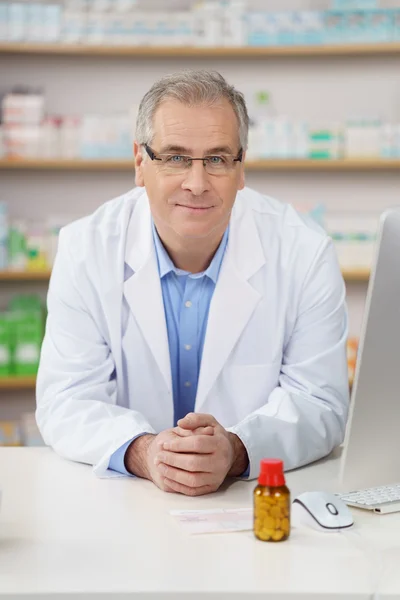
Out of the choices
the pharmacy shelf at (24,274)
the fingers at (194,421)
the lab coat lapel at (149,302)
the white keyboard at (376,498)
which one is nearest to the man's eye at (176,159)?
the lab coat lapel at (149,302)

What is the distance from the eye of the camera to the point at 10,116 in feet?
14.7

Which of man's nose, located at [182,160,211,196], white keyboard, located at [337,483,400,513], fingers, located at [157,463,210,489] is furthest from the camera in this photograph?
man's nose, located at [182,160,211,196]

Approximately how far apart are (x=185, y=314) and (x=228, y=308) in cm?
12

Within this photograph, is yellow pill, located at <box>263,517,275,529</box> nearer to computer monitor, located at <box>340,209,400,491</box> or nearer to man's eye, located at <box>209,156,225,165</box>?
computer monitor, located at <box>340,209,400,491</box>

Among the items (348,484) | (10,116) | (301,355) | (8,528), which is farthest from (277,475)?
(10,116)

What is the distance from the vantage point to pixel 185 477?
164 centimetres

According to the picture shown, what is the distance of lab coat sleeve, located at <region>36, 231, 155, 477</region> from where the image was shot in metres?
1.86

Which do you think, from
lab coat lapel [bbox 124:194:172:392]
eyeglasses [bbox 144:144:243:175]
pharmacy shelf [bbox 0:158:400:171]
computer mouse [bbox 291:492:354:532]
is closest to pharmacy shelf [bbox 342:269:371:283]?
pharmacy shelf [bbox 0:158:400:171]

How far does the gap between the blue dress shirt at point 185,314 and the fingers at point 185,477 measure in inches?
23.5

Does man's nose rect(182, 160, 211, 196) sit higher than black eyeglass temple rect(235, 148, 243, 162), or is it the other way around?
black eyeglass temple rect(235, 148, 243, 162)

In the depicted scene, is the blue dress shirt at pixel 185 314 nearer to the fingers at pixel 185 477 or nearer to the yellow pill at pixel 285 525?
the fingers at pixel 185 477

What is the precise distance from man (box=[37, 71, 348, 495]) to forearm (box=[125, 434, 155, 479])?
31mm

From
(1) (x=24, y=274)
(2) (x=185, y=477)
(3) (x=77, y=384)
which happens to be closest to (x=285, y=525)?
(2) (x=185, y=477)

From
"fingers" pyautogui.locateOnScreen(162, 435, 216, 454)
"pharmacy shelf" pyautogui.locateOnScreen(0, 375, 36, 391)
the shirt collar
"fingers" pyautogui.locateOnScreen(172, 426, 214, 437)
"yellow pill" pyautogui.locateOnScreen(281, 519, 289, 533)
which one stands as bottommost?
"pharmacy shelf" pyautogui.locateOnScreen(0, 375, 36, 391)
